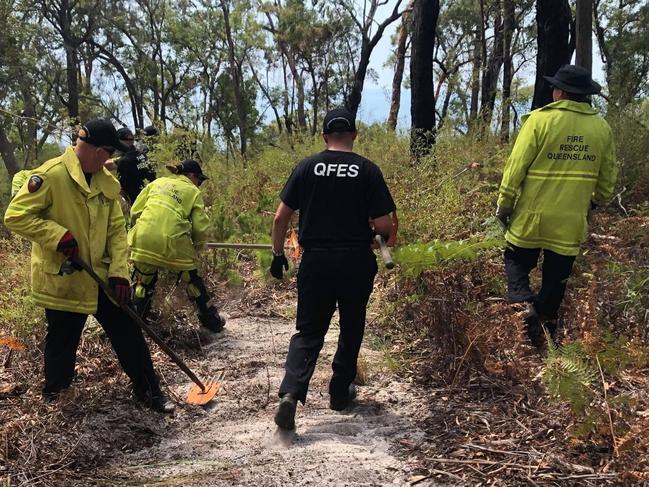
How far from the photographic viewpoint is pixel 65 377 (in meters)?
3.68

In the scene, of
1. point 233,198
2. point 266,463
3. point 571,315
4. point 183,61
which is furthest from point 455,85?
point 266,463

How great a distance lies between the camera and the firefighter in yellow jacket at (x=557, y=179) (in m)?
4.04

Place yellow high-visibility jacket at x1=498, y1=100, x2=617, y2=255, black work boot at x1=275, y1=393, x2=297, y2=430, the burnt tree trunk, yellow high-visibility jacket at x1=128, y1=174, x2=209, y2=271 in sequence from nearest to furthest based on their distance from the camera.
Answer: black work boot at x1=275, y1=393, x2=297, y2=430 → yellow high-visibility jacket at x1=498, y1=100, x2=617, y2=255 → yellow high-visibility jacket at x1=128, y1=174, x2=209, y2=271 → the burnt tree trunk

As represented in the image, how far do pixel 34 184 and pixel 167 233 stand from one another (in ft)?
5.59

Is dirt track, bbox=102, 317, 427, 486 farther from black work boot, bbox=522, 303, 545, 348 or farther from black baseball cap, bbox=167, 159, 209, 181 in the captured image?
black baseball cap, bbox=167, 159, 209, 181

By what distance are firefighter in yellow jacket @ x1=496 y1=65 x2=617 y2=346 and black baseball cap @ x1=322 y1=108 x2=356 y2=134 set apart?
1386 millimetres

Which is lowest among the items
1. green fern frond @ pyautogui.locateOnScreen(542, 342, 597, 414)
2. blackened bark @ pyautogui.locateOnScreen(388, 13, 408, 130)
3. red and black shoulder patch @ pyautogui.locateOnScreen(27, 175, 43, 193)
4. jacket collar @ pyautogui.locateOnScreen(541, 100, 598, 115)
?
green fern frond @ pyautogui.locateOnScreen(542, 342, 597, 414)

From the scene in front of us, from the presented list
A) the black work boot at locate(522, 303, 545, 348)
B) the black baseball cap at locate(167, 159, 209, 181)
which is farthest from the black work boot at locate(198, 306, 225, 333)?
the black work boot at locate(522, 303, 545, 348)

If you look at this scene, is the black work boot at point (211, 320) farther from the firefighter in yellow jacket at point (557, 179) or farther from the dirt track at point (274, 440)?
the firefighter in yellow jacket at point (557, 179)

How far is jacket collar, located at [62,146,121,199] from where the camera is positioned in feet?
11.4

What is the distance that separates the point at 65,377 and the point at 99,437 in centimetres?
54

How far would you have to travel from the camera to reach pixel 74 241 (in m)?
3.38

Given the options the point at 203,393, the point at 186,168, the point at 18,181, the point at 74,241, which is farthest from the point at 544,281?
the point at 18,181

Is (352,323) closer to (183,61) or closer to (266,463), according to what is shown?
(266,463)
